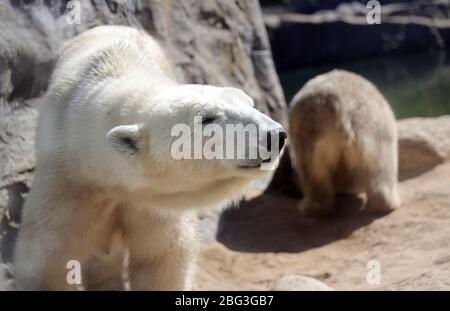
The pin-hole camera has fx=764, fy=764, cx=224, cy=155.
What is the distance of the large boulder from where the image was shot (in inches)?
171

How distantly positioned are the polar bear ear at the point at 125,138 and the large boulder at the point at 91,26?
49.6 inches

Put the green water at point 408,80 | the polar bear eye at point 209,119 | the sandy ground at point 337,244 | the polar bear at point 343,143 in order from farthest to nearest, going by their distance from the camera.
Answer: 1. the green water at point 408,80
2. the polar bear at point 343,143
3. the sandy ground at point 337,244
4. the polar bear eye at point 209,119

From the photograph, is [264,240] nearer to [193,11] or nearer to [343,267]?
[343,267]

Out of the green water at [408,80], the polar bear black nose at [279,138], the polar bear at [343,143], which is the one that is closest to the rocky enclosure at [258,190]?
the polar bear at [343,143]

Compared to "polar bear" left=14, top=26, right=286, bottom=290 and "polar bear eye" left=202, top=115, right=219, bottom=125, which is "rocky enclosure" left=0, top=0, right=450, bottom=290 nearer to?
"polar bear" left=14, top=26, right=286, bottom=290

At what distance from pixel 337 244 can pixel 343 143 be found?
759mm

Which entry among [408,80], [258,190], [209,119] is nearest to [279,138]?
[209,119]

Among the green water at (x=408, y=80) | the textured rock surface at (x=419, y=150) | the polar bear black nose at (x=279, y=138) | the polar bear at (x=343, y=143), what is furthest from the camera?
the green water at (x=408, y=80)

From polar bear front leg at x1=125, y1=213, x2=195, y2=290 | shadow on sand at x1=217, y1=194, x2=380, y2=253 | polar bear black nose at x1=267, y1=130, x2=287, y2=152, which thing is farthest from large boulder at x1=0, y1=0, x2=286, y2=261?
polar bear black nose at x1=267, y1=130, x2=287, y2=152

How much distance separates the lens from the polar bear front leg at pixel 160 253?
3.67m

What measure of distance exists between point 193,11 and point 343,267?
8.70ft

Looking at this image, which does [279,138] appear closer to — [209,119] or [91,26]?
[209,119]

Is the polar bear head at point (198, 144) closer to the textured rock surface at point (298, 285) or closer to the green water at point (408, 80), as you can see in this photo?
the textured rock surface at point (298, 285)

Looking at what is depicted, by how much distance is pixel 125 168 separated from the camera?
3.24m
